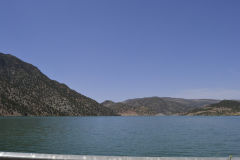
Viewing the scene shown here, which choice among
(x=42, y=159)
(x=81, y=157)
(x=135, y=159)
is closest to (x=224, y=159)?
(x=135, y=159)

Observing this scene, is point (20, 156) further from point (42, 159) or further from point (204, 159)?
point (204, 159)

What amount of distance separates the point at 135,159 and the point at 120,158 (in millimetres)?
356

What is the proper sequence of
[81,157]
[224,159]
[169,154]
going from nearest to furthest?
[224,159] → [81,157] → [169,154]

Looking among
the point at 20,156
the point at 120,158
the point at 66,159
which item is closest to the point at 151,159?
the point at 120,158

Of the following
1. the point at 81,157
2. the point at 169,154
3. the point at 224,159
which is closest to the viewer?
the point at 224,159

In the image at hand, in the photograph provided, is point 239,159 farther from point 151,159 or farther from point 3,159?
point 3,159

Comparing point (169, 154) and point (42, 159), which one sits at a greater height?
point (42, 159)

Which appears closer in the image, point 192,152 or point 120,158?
point 120,158

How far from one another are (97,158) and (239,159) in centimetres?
302

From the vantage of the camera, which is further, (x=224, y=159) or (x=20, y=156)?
(x=20, y=156)

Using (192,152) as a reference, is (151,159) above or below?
above

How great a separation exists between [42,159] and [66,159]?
0.56m

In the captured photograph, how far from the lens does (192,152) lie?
135 feet

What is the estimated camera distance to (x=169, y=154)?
39.4 meters
